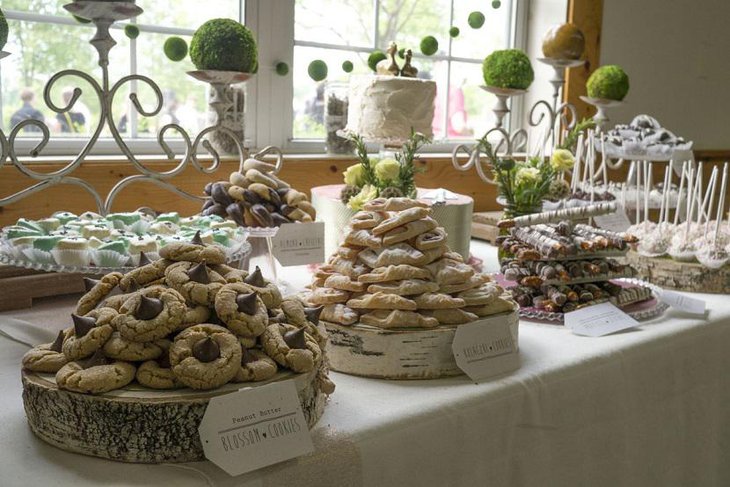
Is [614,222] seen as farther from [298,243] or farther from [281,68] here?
[281,68]

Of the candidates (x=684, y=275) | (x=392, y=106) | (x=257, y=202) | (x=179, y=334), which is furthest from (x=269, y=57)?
(x=179, y=334)

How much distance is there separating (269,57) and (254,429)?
167 cm

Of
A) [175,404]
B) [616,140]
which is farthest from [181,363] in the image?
→ [616,140]

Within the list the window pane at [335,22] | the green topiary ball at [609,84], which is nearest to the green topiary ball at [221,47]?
the window pane at [335,22]

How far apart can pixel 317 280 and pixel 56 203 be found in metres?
0.91

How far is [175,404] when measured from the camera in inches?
31.2

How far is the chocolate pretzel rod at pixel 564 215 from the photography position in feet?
5.03

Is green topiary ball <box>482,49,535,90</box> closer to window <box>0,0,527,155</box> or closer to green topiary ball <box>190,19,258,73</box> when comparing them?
window <box>0,0,527,155</box>

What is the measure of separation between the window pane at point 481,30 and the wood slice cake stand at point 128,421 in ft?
7.39

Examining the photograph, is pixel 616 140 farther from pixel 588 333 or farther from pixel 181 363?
pixel 181 363

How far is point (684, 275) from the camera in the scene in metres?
1.76

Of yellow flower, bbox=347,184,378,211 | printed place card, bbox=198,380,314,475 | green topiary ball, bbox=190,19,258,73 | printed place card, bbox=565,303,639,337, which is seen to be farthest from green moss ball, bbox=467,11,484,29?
printed place card, bbox=198,380,314,475

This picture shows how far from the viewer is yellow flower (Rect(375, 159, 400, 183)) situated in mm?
1659

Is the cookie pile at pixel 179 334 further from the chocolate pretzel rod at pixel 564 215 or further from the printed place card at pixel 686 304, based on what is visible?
the printed place card at pixel 686 304
